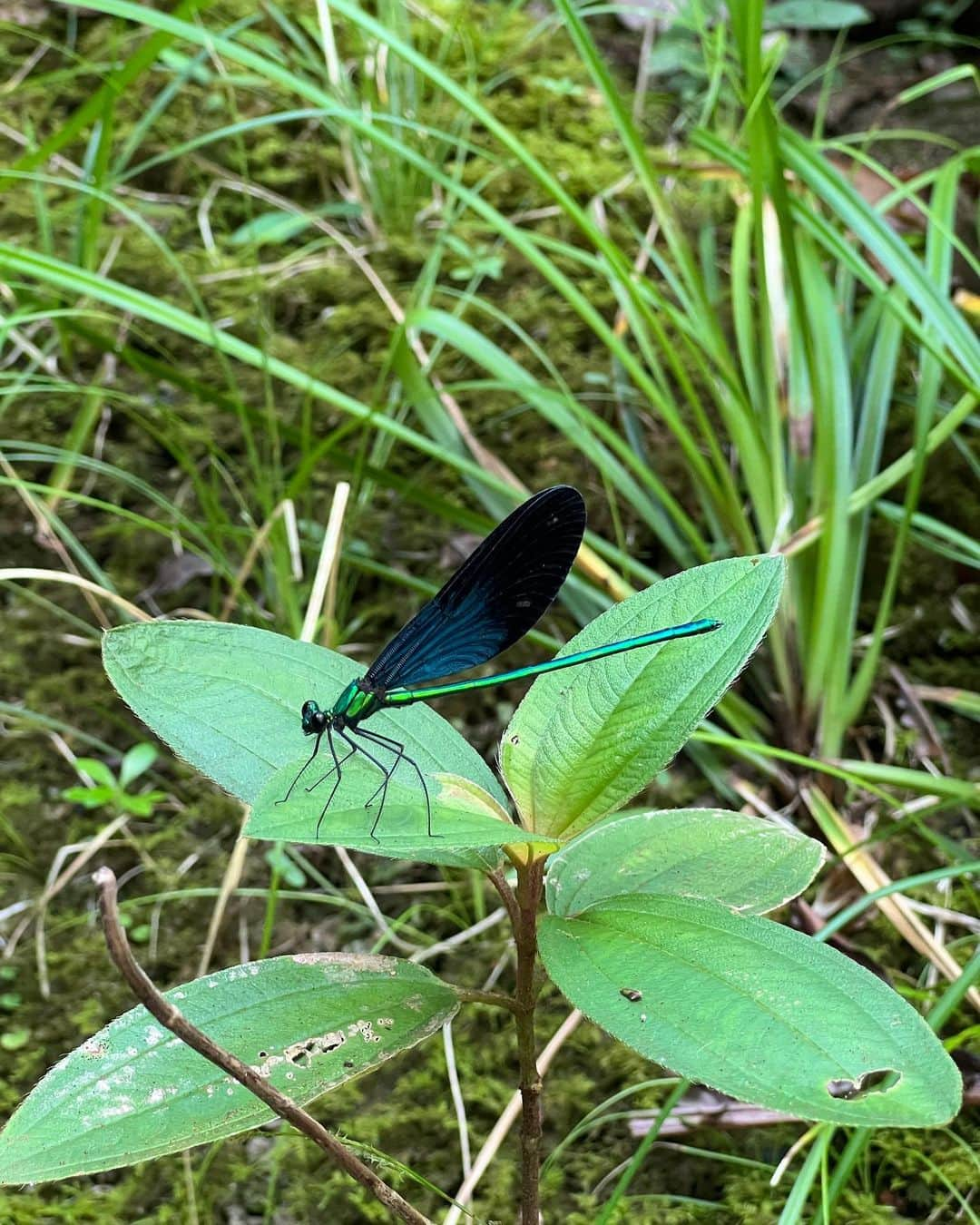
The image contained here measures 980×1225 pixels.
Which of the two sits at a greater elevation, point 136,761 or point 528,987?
point 528,987

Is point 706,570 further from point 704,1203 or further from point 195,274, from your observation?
point 195,274

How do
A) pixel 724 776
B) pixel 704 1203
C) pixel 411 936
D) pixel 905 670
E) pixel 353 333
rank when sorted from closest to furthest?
1. pixel 704 1203
2. pixel 411 936
3. pixel 724 776
4. pixel 905 670
5. pixel 353 333

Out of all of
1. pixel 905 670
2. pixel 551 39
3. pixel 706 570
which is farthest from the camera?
pixel 551 39

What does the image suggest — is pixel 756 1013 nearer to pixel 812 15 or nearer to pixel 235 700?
pixel 235 700

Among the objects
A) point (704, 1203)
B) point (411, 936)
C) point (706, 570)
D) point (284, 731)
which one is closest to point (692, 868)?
point (706, 570)

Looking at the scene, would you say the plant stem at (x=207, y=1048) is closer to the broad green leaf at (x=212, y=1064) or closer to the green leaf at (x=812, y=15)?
the broad green leaf at (x=212, y=1064)

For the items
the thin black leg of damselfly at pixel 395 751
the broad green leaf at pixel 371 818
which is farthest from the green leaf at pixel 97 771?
the broad green leaf at pixel 371 818

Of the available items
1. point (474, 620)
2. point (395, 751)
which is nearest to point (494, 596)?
point (474, 620)
